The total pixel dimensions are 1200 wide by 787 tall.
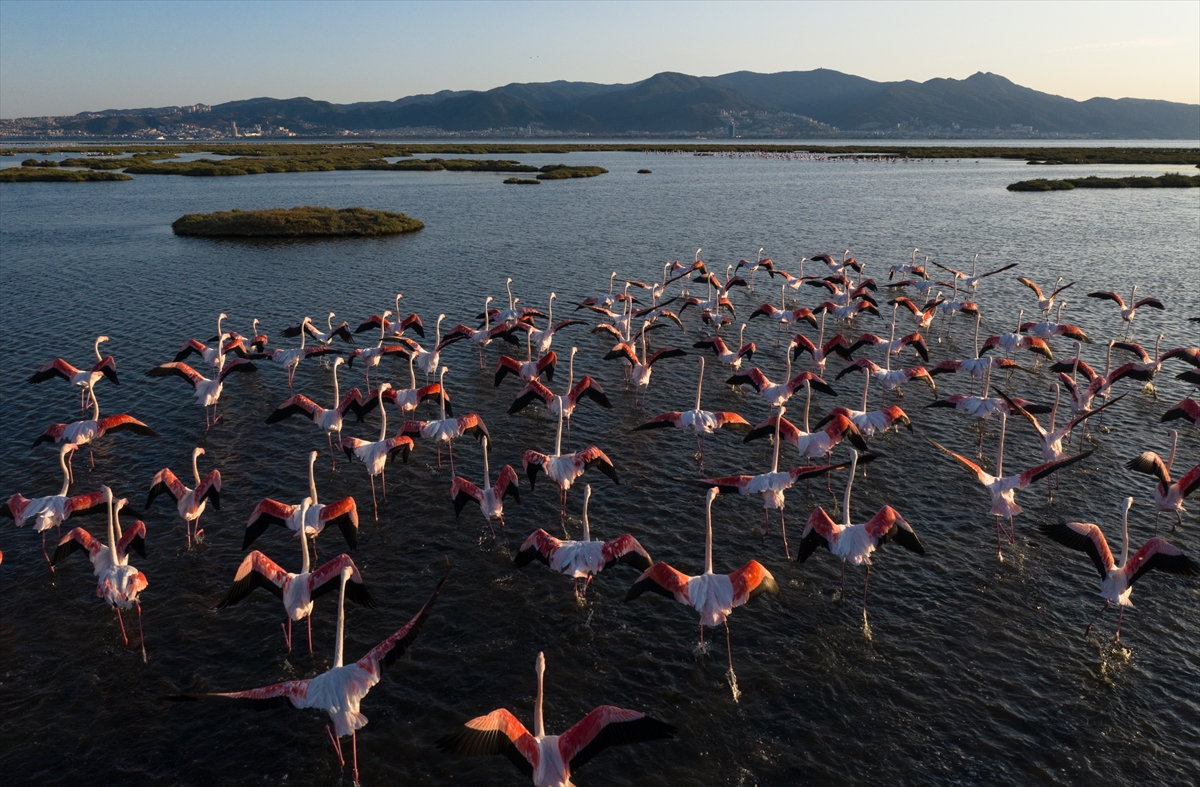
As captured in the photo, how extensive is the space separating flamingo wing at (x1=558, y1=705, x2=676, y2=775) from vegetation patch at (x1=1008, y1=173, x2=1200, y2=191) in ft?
279

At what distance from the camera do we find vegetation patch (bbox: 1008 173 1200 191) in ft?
251

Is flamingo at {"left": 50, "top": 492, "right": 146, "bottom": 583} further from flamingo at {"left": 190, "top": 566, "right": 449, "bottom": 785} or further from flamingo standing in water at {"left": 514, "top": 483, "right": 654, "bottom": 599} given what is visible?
flamingo standing in water at {"left": 514, "top": 483, "right": 654, "bottom": 599}

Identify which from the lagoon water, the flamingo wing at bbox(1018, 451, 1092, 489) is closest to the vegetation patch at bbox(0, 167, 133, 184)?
the lagoon water

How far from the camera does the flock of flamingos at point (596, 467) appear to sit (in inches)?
320

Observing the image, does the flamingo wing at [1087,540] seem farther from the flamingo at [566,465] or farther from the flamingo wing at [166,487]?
the flamingo wing at [166,487]

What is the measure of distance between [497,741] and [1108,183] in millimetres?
94901

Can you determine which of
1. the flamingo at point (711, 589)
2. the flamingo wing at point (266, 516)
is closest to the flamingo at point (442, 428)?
the flamingo wing at point (266, 516)

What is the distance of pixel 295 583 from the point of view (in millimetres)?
9984

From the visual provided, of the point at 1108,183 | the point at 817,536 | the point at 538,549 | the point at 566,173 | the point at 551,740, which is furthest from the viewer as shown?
the point at 566,173

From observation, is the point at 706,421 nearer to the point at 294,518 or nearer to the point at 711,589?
the point at 711,589

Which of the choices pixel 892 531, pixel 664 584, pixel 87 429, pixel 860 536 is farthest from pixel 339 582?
pixel 87 429

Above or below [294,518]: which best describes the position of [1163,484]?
below

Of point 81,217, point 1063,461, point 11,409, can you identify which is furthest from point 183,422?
point 81,217

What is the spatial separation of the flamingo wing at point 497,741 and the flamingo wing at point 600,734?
1.11ft
